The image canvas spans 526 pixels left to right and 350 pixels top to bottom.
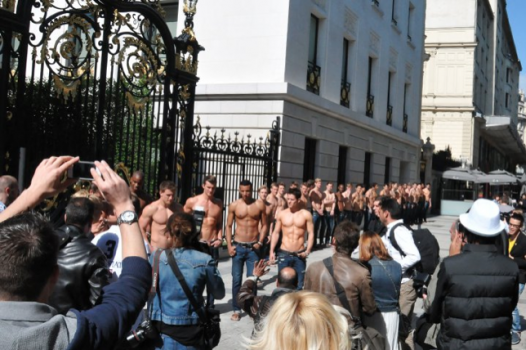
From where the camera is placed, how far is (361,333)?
3385 mm

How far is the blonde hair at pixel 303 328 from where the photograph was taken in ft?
6.95

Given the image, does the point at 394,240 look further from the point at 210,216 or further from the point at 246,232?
the point at 210,216

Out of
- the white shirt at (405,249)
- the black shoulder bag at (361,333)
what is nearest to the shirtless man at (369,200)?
the white shirt at (405,249)

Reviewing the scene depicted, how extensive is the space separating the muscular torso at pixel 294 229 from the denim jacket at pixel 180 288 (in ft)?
12.8

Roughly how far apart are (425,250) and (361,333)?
320 cm

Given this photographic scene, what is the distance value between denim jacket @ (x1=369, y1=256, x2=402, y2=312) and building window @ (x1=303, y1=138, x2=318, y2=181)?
12.5 meters

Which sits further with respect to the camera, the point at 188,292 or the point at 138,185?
the point at 138,185

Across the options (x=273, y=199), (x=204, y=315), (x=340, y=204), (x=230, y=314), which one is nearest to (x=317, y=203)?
(x=340, y=204)

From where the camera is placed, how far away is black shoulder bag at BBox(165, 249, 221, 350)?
441 centimetres

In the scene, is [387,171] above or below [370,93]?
below

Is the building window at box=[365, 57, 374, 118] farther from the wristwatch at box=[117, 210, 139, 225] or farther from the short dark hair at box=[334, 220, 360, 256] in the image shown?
the wristwatch at box=[117, 210, 139, 225]

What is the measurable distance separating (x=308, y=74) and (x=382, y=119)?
26.1 feet

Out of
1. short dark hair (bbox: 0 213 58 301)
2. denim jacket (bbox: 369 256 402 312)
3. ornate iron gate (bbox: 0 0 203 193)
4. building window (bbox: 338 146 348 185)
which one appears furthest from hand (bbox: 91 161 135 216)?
building window (bbox: 338 146 348 185)

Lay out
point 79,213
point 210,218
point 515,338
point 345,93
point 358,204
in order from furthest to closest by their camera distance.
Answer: point 345,93 → point 358,204 → point 210,218 → point 515,338 → point 79,213
